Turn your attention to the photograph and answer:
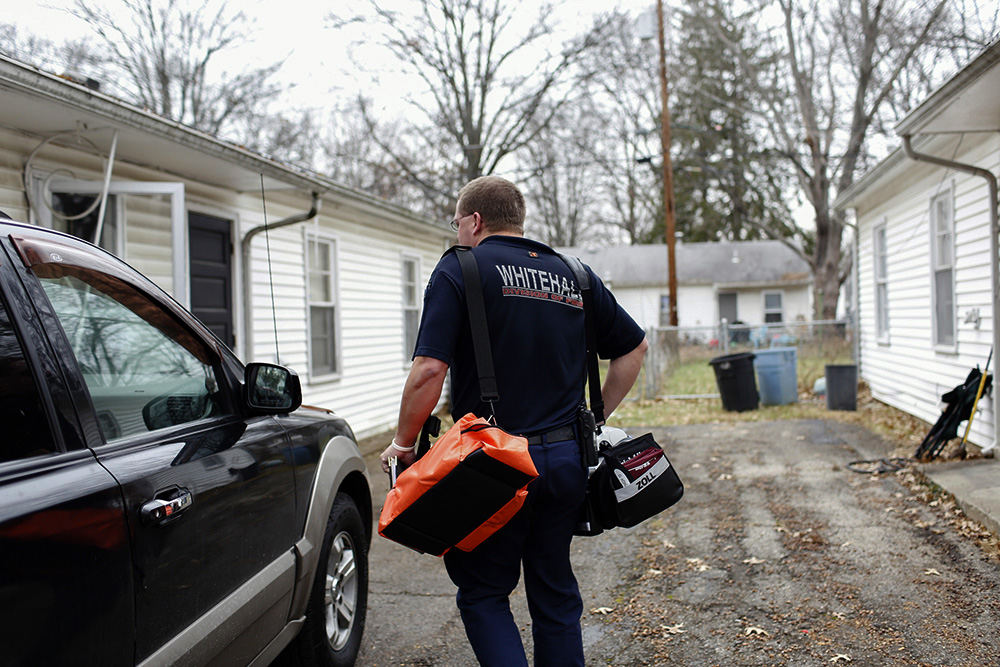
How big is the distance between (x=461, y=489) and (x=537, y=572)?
543 mm

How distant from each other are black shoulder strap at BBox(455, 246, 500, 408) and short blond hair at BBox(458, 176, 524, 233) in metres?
0.30

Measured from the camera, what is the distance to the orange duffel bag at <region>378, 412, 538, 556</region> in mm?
2244

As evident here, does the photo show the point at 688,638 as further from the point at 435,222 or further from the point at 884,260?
→ the point at 884,260

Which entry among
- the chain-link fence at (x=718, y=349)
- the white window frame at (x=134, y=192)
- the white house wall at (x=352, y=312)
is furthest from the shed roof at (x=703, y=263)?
the white window frame at (x=134, y=192)

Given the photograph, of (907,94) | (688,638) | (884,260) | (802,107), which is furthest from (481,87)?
(688,638)

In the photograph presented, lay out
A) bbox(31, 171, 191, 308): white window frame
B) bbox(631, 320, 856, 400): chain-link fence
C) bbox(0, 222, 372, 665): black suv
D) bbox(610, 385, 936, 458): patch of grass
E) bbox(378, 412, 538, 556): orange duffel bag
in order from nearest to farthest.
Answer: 1. bbox(0, 222, 372, 665): black suv
2. bbox(378, 412, 538, 556): orange duffel bag
3. bbox(31, 171, 191, 308): white window frame
4. bbox(610, 385, 936, 458): patch of grass
5. bbox(631, 320, 856, 400): chain-link fence

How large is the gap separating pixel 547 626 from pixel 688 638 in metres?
1.49

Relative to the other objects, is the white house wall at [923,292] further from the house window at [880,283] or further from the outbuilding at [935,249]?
the house window at [880,283]

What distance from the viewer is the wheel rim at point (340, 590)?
325cm

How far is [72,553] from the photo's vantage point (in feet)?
5.22

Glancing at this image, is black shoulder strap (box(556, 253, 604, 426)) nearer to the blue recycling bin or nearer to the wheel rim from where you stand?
the wheel rim

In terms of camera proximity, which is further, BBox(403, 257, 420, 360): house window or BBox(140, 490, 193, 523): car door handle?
BBox(403, 257, 420, 360): house window

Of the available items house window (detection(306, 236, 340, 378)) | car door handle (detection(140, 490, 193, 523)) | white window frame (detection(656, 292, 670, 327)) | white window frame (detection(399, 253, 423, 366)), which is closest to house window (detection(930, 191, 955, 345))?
white window frame (detection(399, 253, 423, 366))

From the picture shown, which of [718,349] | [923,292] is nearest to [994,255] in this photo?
[923,292]
